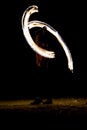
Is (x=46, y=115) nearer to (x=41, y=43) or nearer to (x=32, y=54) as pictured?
(x=41, y=43)

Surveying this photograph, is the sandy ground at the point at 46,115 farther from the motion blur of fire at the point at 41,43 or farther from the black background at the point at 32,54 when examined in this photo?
the black background at the point at 32,54

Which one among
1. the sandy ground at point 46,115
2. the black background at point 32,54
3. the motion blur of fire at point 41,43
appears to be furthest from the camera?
the black background at point 32,54

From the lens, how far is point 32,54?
16125 mm

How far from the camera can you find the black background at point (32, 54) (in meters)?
15.7

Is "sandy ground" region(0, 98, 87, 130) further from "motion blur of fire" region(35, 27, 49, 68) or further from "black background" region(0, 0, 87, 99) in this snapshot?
"black background" region(0, 0, 87, 99)

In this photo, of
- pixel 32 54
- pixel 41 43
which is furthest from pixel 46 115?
pixel 32 54

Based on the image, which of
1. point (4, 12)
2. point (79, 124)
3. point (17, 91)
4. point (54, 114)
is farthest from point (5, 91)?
point (79, 124)

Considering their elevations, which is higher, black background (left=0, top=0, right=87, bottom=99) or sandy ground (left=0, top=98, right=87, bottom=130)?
black background (left=0, top=0, right=87, bottom=99)

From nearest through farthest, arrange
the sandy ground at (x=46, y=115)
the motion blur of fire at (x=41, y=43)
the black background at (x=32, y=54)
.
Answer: the sandy ground at (x=46, y=115) < the motion blur of fire at (x=41, y=43) < the black background at (x=32, y=54)

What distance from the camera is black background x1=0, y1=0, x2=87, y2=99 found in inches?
618

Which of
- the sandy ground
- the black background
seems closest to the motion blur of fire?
the sandy ground

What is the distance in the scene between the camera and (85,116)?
9562mm

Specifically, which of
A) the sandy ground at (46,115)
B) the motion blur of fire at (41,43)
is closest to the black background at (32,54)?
the motion blur of fire at (41,43)

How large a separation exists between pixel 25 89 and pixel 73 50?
6.82ft
